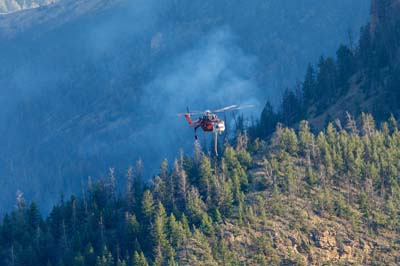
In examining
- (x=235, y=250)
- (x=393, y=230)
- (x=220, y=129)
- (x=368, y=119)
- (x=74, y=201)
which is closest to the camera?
(x=220, y=129)

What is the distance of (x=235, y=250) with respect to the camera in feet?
494

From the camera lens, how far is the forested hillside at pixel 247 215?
152625mm

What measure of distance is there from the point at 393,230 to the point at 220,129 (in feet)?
146

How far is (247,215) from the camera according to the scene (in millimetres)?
157500

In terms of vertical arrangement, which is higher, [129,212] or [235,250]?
[129,212]

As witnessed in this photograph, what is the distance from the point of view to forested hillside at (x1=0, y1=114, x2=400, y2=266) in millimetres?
152625

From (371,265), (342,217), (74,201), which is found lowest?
(371,265)

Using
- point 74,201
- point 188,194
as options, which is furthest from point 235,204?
point 74,201

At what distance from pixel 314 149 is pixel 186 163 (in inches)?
914

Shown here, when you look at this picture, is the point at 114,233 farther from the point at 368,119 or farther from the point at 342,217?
the point at 368,119

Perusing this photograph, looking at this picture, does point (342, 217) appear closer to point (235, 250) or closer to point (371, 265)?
point (371, 265)

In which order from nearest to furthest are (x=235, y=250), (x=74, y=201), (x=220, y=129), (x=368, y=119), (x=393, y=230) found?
(x=220, y=129) → (x=235, y=250) → (x=393, y=230) → (x=74, y=201) → (x=368, y=119)

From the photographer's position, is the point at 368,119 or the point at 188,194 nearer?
the point at 188,194

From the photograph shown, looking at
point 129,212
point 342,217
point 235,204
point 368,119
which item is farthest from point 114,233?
point 368,119
